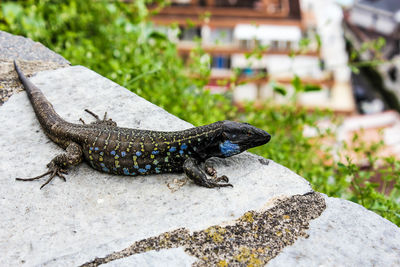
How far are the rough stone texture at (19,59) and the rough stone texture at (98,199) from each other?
51 centimetres

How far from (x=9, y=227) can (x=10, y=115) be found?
1.83 meters

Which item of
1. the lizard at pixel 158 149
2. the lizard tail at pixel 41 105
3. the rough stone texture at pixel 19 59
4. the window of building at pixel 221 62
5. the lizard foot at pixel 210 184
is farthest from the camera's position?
the window of building at pixel 221 62

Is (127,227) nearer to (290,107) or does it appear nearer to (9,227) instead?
(9,227)

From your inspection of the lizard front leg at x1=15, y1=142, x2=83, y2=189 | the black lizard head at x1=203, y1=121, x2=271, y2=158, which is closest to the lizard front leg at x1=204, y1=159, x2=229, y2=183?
the black lizard head at x1=203, y1=121, x2=271, y2=158

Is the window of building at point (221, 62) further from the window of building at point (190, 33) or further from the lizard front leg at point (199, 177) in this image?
the lizard front leg at point (199, 177)

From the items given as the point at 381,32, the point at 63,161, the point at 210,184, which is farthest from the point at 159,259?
the point at 381,32

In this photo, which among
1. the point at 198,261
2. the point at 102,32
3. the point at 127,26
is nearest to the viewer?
the point at 198,261

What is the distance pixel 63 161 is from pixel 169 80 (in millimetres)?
2723

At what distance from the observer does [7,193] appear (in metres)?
3.95

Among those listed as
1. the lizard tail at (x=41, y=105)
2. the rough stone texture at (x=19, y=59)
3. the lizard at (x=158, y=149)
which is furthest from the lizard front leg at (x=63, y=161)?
the rough stone texture at (x=19, y=59)

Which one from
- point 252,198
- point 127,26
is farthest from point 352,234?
point 127,26

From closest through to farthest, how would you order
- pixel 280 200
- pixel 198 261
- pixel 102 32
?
pixel 198 261, pixel 280 200, pixel 102 32

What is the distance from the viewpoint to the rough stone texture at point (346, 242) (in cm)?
319

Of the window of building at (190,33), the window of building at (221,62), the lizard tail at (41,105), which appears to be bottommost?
the window of building at (221,62)
